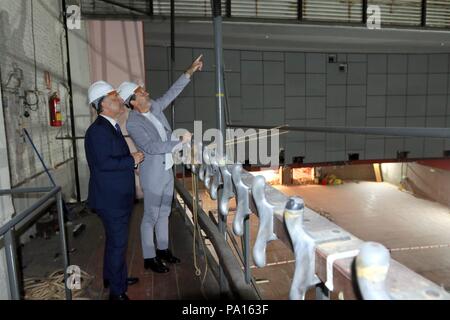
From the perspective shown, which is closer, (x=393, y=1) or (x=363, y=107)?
(x=393, y=1)

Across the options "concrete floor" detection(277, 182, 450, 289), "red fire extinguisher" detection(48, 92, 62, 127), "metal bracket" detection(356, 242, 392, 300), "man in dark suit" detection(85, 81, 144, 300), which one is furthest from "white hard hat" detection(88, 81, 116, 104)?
"concrete floor" detection(277, 182, 450, 289)

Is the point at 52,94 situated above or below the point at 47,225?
above

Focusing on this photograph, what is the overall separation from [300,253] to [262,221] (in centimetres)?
22

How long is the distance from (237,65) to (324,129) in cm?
658

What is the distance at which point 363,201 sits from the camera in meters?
9.11

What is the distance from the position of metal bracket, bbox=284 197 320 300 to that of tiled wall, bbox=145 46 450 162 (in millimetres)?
6801

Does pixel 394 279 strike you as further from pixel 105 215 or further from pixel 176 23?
pixel 176 23

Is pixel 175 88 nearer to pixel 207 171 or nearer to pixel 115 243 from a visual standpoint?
pixel 207 171

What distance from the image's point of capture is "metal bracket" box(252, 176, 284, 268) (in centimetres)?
97

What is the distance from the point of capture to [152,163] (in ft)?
8.36

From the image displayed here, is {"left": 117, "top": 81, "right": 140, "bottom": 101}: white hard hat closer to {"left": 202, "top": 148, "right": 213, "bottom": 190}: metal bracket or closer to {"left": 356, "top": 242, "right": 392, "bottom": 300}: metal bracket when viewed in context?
{"left": 202, "top": 148, "right": 213, "bottom": 190}: metal bracket

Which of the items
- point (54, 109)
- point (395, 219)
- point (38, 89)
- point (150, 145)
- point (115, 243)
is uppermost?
point (38, 89)

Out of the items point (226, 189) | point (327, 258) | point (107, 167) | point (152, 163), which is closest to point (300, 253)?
point (327, 258)

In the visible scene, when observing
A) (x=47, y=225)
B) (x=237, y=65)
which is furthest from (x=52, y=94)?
(x=237, y=65)
